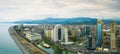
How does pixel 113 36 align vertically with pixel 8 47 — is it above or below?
above

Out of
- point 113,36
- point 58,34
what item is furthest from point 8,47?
point 113,36

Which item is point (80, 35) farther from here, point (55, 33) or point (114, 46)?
point (114, 46)

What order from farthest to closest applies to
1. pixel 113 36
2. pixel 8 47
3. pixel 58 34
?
pixel 58 34 → pixel 8 47 → pixel 113 36

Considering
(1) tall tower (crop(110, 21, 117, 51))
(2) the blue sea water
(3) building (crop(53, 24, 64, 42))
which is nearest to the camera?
(2) the blue sea water

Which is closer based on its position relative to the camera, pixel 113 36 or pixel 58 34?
pixel 113 36

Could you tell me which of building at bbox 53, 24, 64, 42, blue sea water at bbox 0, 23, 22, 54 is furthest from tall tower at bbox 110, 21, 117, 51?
blue sea water at bbox 0, 23, 22, 54

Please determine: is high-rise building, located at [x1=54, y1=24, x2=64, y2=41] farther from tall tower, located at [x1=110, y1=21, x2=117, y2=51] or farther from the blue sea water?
tall tower, located at [x1=110, y1=21, x2=117, y2=51]

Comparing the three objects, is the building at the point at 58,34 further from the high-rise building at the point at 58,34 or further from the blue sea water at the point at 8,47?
the blue sea water at the point at 8,47

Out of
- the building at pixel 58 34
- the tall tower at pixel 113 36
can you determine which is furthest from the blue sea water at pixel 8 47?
the tall tower at pixel 113 36

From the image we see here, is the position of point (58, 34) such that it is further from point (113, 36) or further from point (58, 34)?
point (113, 36)

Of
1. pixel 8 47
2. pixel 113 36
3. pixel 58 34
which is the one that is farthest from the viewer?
pixel 58 34

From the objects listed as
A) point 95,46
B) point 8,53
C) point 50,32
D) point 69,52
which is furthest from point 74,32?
point 8,53

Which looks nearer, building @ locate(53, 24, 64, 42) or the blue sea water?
the blue sea water
